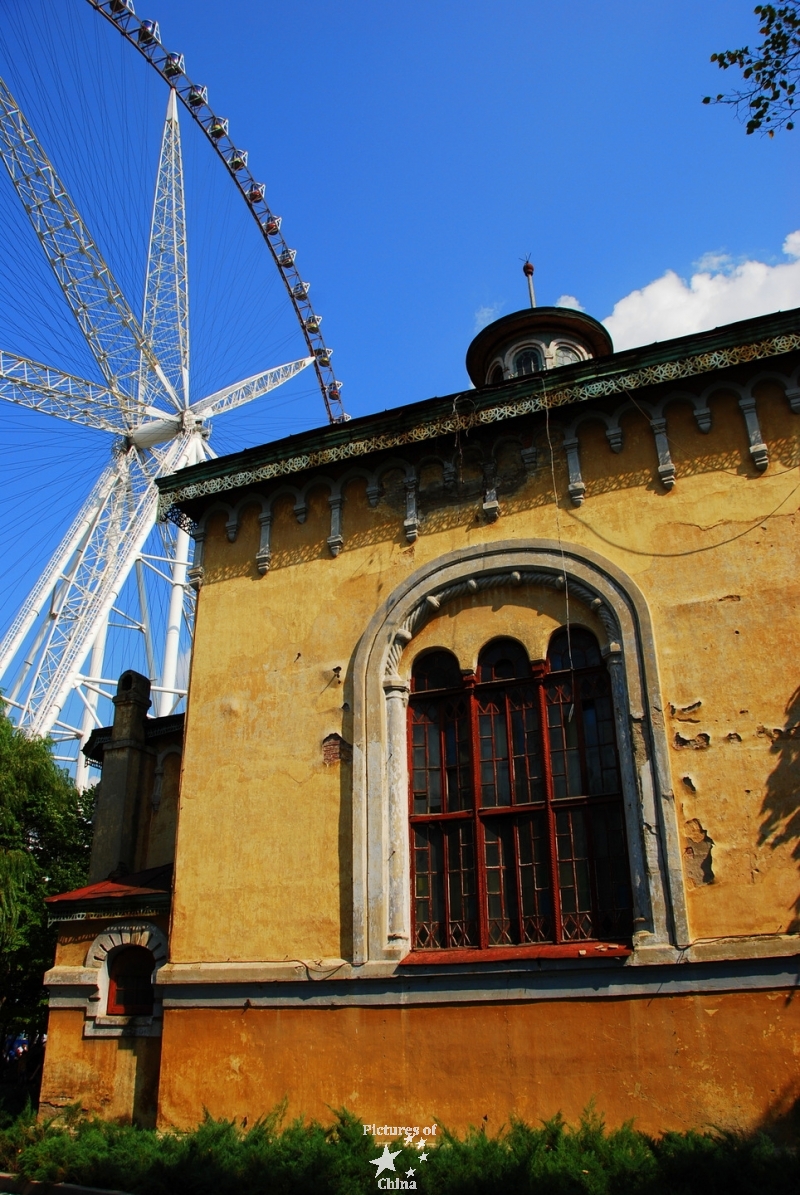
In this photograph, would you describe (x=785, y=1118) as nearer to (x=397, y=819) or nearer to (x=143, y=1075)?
(x=397, y=819)

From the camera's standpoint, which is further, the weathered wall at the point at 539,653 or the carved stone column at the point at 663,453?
the carved stone column at the point at 663,453

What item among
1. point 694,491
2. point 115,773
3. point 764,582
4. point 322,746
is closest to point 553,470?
point 694,491

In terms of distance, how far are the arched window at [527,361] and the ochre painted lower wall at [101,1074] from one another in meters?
12.9

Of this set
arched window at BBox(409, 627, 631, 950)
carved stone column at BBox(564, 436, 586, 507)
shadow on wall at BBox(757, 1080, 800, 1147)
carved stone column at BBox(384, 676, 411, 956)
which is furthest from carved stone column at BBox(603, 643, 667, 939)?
carved stone column at BBox(384, 676, 411, 956)

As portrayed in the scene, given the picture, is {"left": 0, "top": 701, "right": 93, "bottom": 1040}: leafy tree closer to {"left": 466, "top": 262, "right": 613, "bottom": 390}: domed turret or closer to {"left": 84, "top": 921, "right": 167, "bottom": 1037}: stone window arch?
{"left": 84, "top": 921, "right": 167, "bottom": 1037}: stone window arch

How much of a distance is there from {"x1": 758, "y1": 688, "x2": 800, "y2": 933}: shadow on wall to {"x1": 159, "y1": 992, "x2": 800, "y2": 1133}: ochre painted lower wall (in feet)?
5.12

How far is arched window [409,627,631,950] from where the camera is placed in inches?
424

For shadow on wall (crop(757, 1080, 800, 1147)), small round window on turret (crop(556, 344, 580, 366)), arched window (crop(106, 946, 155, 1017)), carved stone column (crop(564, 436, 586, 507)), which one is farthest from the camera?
small round window on turret (crop(556, 344, 580, 366))

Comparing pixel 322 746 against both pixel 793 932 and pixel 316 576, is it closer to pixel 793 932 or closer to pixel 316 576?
pixel 316 576

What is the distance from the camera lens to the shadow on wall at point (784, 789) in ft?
32.1

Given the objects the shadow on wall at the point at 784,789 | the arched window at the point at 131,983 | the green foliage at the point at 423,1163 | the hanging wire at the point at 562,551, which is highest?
the hanging wire at the point at 562,551

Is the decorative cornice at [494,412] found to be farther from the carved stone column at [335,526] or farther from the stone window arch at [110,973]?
the stone window arch at [110,973]

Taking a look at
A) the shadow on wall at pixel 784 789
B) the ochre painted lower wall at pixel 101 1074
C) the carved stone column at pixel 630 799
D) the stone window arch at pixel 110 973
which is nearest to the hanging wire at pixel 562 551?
the carved stone column at pixel 630 799

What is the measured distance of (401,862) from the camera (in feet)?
37.8
